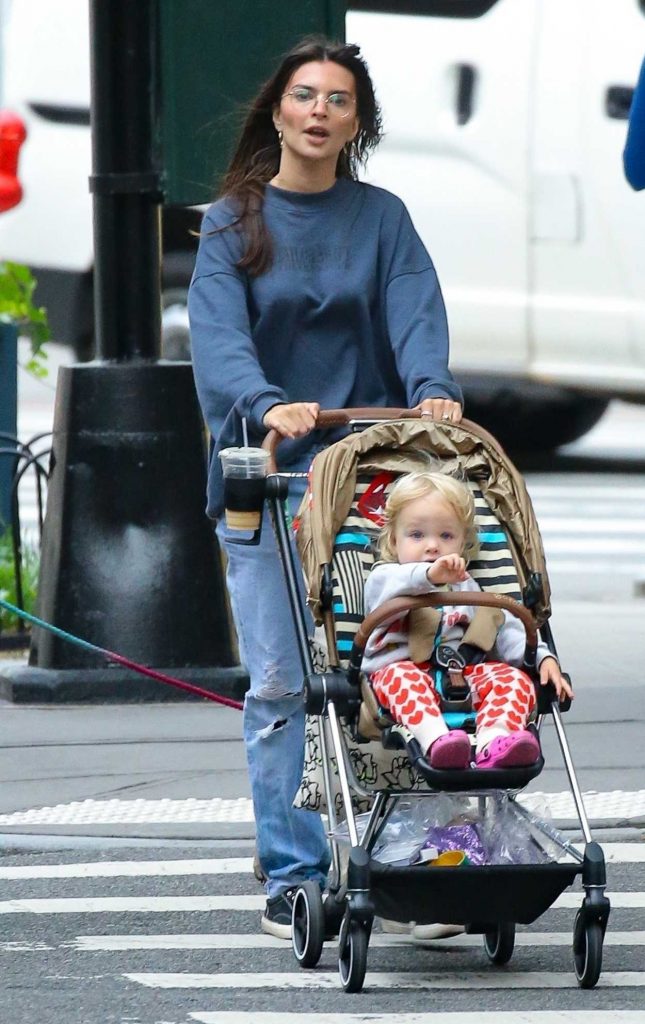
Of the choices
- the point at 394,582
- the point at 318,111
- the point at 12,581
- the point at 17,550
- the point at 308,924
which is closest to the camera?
the point at 394,582

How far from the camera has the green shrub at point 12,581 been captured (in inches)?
394

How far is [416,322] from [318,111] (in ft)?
1.76

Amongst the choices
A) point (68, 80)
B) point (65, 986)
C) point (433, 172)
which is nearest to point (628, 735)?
point (65, 986)

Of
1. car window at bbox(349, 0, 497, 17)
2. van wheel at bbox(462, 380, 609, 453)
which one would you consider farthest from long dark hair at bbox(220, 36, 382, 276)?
van wheel at bbox(462, 380, 609, 453)

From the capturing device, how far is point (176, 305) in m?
16.2

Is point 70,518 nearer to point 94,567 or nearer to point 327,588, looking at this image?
point 94,567

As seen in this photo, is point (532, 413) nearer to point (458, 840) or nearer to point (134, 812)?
point (134, 812)

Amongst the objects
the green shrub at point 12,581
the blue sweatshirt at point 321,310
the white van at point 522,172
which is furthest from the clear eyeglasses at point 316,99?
the white van at point 522,172

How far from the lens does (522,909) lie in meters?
5.04

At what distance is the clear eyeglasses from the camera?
5629 mm

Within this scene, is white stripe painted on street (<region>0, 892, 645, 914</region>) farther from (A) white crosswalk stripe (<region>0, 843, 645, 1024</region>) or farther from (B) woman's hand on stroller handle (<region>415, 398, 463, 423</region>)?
(B) woman's hand on stroller handle (<region>415, 398, 463, 423</region>)

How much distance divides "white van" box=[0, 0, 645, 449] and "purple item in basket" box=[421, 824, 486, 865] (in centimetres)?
1053

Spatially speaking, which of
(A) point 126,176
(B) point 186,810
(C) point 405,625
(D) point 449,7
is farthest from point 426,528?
(D) point 449,7

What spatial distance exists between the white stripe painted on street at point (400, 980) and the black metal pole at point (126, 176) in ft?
12.8
